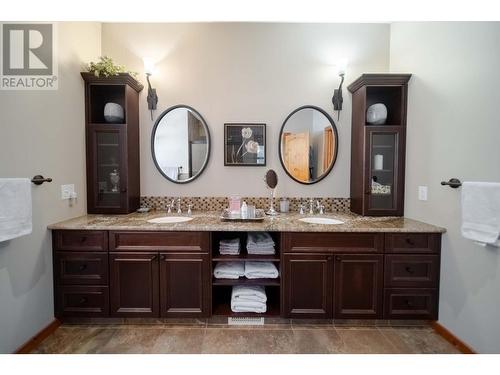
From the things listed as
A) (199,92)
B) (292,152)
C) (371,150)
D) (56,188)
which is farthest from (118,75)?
(371,150)

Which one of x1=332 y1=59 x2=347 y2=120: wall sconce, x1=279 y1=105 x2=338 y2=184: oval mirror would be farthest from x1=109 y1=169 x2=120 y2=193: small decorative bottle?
x1=332 y1=59 x2=347 y2=120: wall sconce

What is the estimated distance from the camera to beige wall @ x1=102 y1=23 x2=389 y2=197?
2.39 meters

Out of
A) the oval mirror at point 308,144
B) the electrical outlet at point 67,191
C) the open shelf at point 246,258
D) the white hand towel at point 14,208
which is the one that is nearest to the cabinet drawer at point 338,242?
the open shelf at point 246,258

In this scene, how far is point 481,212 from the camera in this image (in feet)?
4.68

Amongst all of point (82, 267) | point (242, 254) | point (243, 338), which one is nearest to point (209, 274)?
point (242, 254)

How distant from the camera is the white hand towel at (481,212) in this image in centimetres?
137

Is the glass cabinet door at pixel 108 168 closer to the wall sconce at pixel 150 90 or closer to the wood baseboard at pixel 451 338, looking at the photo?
the wall sconce at pixel 150 90

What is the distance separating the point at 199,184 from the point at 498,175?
7.50ft

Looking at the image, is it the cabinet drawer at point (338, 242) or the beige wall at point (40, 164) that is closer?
the beige wall at point (40, 164)

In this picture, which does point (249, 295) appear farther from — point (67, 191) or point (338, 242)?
point (67, 191)

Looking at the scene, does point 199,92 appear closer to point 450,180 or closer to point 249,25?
point 249,25

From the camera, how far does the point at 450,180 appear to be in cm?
174

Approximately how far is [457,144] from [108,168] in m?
2.92

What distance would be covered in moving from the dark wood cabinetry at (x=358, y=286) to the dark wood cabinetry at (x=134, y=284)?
4.70ft
